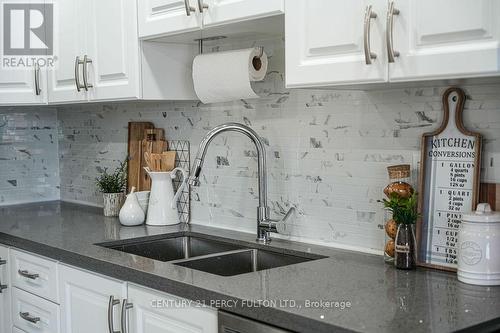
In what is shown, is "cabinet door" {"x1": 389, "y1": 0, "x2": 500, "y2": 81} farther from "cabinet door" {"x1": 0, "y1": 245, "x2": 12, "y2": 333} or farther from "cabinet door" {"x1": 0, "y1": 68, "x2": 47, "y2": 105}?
"cabinet door" {"x1": 0, "y1": 68, "x2": 47, "y2": 105}

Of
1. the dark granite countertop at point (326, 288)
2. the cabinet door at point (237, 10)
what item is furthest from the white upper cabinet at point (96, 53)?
the dark granite countertop at point (326, 288)

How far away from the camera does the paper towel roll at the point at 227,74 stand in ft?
7.68

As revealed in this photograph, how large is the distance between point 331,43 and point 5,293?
1837 millimetres

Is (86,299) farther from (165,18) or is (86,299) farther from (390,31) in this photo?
(390,31)

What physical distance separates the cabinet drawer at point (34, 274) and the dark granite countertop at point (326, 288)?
49 mm

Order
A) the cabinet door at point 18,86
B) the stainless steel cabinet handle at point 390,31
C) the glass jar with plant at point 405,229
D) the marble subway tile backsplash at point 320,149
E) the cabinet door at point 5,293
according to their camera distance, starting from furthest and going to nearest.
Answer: the cabinet door at point 18,86, the cabinet door at point 5,293, the marble subway tile backsplash at point 320,149, the glass jar with plant at point 405,229, the stainless steel cabinet handle at point 390,31

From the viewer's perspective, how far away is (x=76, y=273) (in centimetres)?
229

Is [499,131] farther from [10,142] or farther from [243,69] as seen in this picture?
[10,142]

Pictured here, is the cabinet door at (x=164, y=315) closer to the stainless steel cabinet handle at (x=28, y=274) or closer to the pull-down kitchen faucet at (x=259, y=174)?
the pull-down kitchen faucet at (x=259, y=174)

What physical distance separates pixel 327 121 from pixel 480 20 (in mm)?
850

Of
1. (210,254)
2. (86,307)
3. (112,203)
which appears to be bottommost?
(86,307)

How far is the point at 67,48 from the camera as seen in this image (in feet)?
9.72

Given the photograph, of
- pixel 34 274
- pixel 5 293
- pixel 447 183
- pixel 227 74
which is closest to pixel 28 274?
pixel 34 274

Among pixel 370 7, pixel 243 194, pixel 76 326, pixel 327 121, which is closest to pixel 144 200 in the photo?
pixel 243 194
